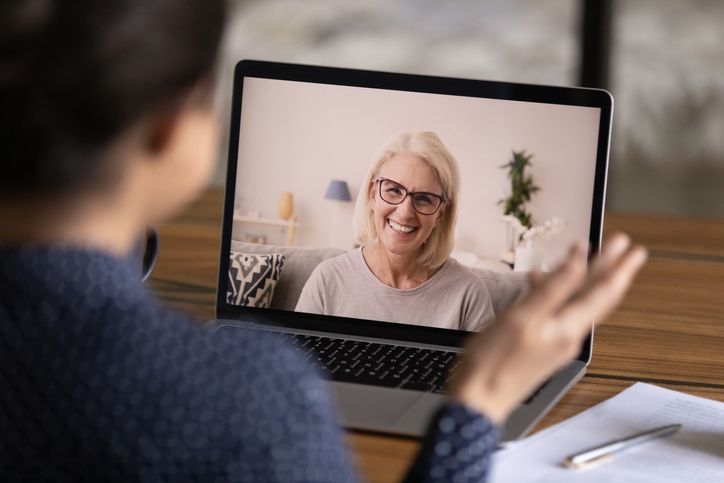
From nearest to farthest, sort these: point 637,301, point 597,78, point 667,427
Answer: point 667,427
point 637,301
point 597,78

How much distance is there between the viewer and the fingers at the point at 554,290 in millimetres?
677

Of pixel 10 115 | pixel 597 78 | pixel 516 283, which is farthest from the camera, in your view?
pixel 597 78

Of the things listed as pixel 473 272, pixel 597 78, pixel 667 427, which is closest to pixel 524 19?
pixel 597 78

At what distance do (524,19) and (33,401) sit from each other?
9.51ft

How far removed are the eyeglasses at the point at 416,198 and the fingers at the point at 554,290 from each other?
0.52 m

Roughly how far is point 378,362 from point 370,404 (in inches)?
5.1

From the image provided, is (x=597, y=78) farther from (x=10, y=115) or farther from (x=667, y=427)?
(x=10, y=115)

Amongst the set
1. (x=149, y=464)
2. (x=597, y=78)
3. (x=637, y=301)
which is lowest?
(x=149, y=464)

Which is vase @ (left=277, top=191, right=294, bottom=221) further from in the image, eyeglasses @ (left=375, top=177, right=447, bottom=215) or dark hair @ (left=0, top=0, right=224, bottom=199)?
dark hair @ (left=0, top=0, right=224, bottom=199)

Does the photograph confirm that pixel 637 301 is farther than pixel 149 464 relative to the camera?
Yes

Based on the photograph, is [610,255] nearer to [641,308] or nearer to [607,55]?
[641,308]

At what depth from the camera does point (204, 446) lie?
0.59 meters

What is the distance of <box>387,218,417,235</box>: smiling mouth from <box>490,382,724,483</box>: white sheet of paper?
31 cm

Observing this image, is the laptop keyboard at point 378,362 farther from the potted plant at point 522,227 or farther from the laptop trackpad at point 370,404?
the potted plant at point 522,227
